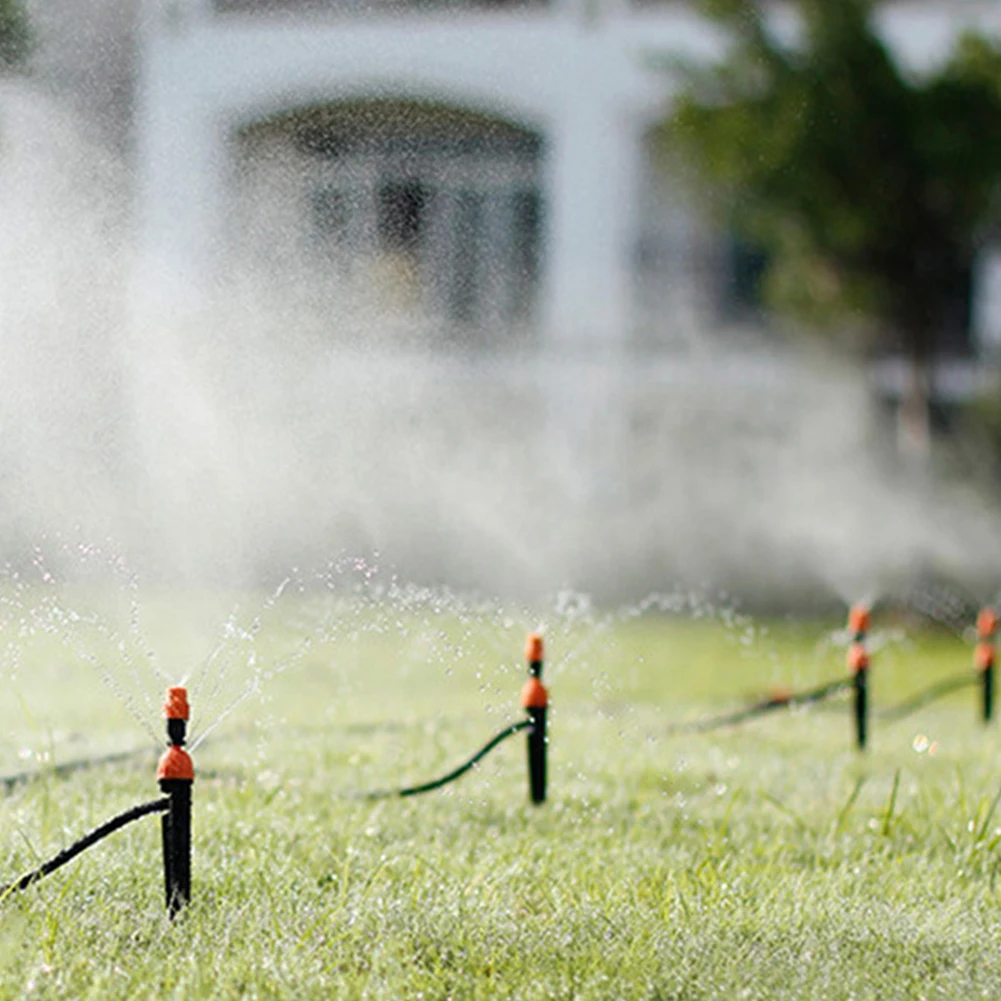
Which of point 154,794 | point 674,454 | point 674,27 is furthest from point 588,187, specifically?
point 154,794

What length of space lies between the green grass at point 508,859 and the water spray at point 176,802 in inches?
2.9

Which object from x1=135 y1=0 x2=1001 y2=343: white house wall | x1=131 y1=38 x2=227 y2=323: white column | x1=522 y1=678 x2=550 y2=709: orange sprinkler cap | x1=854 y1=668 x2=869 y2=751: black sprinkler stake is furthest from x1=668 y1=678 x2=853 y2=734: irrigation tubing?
x1=131 y1=38 x2=227 y2=323: white column

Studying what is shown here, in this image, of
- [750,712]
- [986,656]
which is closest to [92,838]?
[750,712]

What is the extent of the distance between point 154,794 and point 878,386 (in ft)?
33.2

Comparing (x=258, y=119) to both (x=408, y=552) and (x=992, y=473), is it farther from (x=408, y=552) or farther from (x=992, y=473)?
(x=992, y=473)

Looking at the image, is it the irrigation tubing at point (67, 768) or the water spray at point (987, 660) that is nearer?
the irrigation tubing at point (67, 768)

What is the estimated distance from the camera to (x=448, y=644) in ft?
34.4

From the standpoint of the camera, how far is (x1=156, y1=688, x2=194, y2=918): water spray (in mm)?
4012

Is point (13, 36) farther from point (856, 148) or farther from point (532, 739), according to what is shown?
point (532, 739)

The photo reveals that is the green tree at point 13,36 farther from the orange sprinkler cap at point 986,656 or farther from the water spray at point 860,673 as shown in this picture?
the orange sprinkler cap at point 986,656

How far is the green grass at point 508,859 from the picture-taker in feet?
12.9

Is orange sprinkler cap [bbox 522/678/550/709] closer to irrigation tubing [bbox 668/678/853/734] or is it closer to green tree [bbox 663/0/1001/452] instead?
irrigation tubing [bbox 668/678/853/734]

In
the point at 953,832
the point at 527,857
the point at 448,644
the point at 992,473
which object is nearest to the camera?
the point at 527,857

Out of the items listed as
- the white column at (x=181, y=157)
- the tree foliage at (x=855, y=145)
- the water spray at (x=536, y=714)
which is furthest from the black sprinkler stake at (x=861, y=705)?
the white column at (x=181, y=157)
